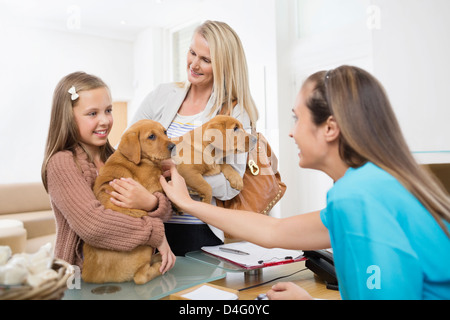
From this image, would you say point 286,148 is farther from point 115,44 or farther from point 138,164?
point 115,44

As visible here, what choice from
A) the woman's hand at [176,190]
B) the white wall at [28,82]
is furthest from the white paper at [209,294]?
the white wall at [28,82]

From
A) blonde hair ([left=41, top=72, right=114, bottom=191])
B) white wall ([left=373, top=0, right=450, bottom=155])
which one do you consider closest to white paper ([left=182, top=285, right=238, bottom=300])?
blonde hair ([left=41, top=72, right=114, bottom=191])

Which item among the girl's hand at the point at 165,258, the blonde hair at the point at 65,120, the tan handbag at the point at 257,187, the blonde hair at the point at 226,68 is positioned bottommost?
the girl's hand at the point at 165,258

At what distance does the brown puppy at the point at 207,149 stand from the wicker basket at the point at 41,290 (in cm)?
83

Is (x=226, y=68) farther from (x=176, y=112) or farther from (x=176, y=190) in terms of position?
(x=176, y=190)

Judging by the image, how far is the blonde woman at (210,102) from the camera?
1624mm

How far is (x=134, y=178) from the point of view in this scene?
4.60 feet

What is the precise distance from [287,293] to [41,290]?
604 mm

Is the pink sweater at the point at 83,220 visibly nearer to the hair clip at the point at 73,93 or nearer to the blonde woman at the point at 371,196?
the hair clip at the point at 73,93

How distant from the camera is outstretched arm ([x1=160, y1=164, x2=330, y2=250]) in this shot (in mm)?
1176

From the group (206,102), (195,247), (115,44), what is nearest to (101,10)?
(115,44)

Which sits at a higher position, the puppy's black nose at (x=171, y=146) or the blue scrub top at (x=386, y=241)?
the puppy's black nose at (x=171, y=146)

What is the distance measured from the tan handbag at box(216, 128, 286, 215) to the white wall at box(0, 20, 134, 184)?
5971 millimetres
